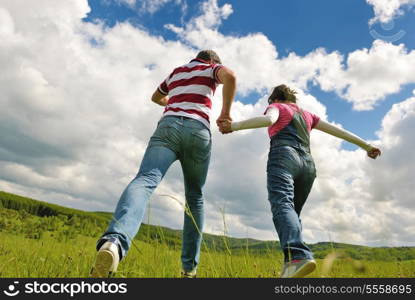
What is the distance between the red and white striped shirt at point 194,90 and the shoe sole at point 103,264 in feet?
5.24

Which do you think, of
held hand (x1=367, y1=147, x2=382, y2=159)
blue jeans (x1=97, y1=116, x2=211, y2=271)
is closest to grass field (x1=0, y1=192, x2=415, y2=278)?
blue jeans (x1=97, y1=116, x2=211, y2=271)

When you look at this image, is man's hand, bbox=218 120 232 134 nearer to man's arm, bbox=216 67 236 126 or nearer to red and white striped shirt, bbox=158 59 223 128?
man's arm, bbox=216 67 236 126

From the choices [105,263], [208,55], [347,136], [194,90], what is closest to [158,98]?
[208,55]

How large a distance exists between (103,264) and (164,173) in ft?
3.51

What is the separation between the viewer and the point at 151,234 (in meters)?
2.76

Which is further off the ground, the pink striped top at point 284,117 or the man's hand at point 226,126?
the pink striped top at point 284,117

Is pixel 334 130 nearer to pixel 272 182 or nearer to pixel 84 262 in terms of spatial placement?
pixel 272 182

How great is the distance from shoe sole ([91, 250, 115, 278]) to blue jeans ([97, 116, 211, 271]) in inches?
4.9

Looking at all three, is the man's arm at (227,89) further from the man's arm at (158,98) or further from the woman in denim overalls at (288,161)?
the man's arm at (158,98)

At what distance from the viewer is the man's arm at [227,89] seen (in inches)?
132

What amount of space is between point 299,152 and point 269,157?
33 centimetres

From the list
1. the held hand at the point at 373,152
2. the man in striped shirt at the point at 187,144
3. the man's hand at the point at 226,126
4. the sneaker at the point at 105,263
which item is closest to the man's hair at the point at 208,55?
the man in striped shirt at the point at 187,144

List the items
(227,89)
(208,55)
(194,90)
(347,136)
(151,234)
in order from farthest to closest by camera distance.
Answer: (347,136)
(208,55)
(194,90)
(227,89)
(151,234)

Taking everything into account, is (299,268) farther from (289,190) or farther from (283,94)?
(283,94)
